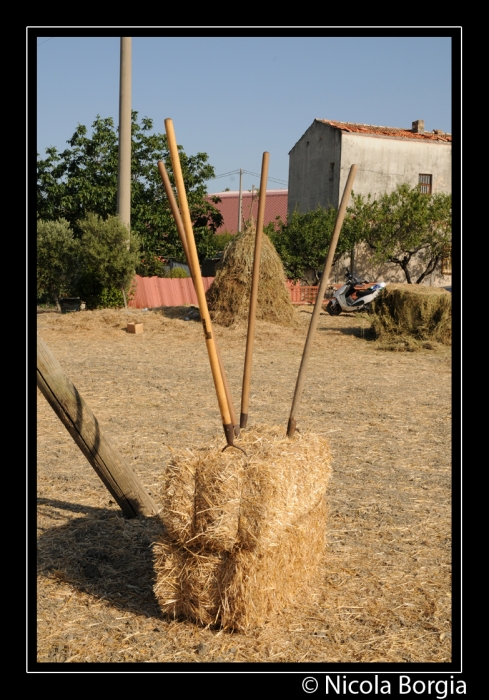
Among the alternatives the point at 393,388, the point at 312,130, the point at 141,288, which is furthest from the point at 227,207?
the point at 393,388

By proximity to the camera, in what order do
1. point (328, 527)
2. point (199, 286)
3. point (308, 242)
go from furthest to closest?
point (308, 242), point (328, 527), point (199, 286)

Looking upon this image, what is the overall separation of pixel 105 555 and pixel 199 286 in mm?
1795

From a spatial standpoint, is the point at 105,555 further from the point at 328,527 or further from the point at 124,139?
the point at 124,139

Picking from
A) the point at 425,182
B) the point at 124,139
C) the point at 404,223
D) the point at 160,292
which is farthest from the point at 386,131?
the point at 124,139

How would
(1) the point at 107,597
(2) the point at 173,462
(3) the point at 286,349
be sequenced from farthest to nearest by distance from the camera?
1. (3) the point at 286,349
2. (1) the point at 107,597
3. (2) the point at 173,462

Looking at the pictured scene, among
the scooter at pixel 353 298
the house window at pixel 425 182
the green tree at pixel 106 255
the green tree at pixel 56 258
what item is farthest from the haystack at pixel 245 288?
the house window at pixel 425 182

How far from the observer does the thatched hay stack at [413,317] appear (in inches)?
529

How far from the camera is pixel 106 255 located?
57.7 feet

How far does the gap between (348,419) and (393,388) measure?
Answer: 2.21 meters

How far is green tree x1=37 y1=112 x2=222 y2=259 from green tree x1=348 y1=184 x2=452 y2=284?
704 cm

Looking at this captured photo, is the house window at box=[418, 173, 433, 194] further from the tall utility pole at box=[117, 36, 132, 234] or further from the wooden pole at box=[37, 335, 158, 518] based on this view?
the wooden pole at box=[37, 335, 158, 518]

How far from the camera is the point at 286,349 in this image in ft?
44.0

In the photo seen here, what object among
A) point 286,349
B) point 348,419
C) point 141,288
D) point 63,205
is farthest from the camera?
point 63,205

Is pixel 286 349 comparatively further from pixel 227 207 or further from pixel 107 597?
pixel 227 207
